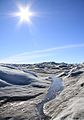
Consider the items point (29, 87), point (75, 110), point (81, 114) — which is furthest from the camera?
point (29, 87)

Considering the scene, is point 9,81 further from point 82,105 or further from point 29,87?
point 82,105

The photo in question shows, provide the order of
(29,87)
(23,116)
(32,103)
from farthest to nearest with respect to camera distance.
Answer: (29,87), (32,103), (23,116)

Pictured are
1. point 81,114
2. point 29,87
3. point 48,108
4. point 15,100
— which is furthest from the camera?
point 29,87

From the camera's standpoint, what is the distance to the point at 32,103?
20.4m

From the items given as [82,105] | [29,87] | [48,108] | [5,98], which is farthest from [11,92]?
[82,105]

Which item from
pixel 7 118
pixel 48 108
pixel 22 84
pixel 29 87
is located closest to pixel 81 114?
pixel 48 108

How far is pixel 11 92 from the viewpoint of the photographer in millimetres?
24172

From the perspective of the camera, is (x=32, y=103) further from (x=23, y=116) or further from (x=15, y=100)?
(x=23, y=116)

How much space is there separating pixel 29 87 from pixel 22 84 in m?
2.20

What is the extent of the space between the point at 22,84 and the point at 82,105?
53.1 feet

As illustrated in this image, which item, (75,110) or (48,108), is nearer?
(75,110)

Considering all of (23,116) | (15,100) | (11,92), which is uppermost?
(11,92)

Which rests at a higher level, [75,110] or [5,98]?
[5,98]

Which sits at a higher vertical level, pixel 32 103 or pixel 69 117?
pixel 32 103
